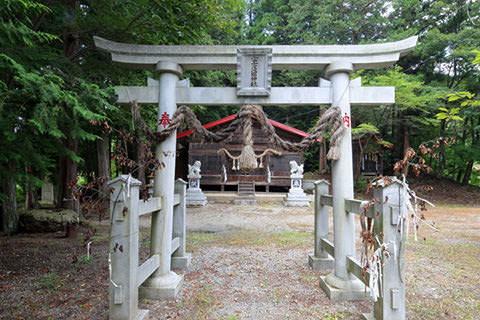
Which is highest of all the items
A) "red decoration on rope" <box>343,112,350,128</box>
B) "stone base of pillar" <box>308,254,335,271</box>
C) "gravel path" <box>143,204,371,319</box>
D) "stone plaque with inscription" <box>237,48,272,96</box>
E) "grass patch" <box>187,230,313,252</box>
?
"stone plaque with inscription" <box>237,48,272,96</box>

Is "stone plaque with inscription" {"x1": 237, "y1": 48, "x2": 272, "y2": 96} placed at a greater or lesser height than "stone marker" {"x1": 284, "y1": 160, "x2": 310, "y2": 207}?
greater

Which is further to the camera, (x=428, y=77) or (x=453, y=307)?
(x=428, y=77)

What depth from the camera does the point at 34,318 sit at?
322 centimetres

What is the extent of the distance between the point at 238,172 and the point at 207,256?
10.9 meters

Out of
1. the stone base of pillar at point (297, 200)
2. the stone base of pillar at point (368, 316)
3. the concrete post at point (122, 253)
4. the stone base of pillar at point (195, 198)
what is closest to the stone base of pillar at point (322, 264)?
the stone base of pillar at point (368, 316)

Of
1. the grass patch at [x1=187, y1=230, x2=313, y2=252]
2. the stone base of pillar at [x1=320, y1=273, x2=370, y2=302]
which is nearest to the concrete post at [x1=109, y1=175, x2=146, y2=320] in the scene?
the stone base of pillar at [x1=320, y1=273, x2=370, y2=302]

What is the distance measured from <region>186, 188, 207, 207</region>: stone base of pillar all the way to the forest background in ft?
8.56

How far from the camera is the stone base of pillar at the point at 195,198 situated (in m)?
14.1

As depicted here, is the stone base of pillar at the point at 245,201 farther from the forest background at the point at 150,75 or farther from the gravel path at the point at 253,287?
the gravel path at the point at 253,287

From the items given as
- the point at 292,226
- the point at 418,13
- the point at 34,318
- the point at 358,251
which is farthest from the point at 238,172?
the point at 418,13

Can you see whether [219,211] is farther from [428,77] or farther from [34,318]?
[428,77]

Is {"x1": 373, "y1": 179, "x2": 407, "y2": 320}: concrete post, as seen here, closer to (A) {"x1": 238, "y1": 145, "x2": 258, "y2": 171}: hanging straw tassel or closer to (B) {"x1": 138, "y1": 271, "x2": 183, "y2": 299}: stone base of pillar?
(A) {"x1": 238, "y1": 145, "x2": 258, "y2": 171}: hanging straw tassel

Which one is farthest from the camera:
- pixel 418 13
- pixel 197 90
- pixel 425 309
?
pixel 418 13

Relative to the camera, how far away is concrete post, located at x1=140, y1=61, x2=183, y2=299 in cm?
399
